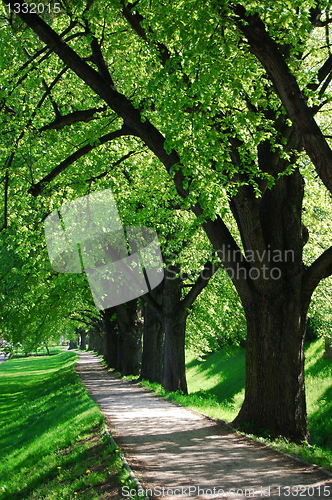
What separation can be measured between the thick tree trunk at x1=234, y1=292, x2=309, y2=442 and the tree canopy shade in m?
0.02

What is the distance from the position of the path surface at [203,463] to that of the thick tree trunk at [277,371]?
0.69 metres

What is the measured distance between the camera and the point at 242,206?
33.1ft

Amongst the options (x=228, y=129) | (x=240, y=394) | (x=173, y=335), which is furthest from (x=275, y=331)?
(x=240, y=394)

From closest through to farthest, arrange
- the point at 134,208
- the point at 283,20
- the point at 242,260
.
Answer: the point at 283,20
the point at 242,260
the point at 134,208

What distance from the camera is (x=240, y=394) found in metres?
29.1

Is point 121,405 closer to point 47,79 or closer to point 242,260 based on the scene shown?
point 242,260

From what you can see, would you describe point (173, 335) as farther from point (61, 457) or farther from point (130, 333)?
point (61, 457)

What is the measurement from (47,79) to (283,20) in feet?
26.2

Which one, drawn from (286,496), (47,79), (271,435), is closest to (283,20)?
(286,496)

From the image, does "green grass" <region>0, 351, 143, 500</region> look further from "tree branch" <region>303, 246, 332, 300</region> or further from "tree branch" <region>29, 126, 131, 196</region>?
"tree branch" <region>29, 126, 131, 196</region>

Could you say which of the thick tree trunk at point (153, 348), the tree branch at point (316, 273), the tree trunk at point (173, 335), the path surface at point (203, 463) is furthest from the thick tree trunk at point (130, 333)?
the tree branch at point (316, 273)

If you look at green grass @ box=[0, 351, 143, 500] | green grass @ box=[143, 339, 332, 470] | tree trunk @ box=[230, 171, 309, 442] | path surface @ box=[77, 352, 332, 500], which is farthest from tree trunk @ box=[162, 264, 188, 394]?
tree trunk @ box=[230, 171, 309, 442]

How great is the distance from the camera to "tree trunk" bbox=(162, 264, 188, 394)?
18.7 m

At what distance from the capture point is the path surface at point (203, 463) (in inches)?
251
